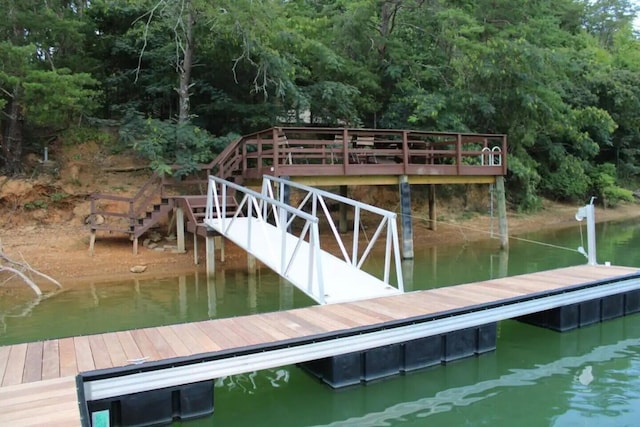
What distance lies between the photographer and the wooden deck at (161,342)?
4.07 meters

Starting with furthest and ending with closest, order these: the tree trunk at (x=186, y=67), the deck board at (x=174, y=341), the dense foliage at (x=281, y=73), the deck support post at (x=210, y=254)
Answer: the tree trunk at (x=186, y=67) → the dense foliage at (x=281, y=73) → the deck support post at (x=210, y=254) → the deck board at (x=174, y=341)

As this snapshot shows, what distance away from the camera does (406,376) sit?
604cm

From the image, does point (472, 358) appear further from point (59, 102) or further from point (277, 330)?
point (59, 102)

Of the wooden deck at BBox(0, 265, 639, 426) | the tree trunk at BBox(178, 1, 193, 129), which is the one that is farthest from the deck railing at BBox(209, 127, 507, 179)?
the wooden deck at BBox(0, 265, 639, 426)

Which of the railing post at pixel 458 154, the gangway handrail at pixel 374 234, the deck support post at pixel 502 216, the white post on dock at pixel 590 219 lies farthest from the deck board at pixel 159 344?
the deck support post at pixel 502 216

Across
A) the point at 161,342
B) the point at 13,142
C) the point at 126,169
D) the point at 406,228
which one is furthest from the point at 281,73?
the point at 161,342

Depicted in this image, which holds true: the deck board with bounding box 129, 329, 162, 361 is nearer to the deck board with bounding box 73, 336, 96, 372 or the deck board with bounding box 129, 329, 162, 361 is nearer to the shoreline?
the deck board with bounding box 73, 336, 96, 372

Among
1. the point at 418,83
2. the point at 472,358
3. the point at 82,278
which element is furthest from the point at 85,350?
the point at 418,83

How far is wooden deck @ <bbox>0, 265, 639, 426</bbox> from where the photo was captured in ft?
13.3

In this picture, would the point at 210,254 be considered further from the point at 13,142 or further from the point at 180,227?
the point at 13,142

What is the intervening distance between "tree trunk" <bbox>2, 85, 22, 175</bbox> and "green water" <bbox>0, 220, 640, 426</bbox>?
19.9ft

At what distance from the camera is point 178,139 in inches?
596

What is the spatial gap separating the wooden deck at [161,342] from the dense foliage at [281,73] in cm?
939

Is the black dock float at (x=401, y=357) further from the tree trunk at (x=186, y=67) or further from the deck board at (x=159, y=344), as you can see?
the tree trunk at (x=186, y=67)
